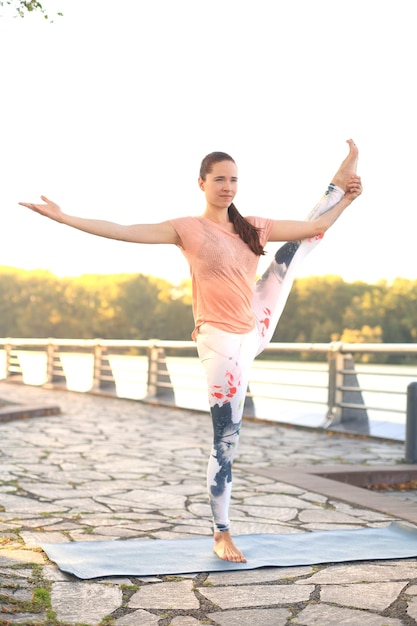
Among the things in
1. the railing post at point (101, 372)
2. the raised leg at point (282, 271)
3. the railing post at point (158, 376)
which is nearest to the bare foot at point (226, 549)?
the raised leg at point (282, 271)

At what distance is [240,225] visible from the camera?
4.00 metres

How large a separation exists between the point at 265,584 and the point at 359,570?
51 cm

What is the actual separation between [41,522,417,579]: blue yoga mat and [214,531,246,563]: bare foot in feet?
0.12

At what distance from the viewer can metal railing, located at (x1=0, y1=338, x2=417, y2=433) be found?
34.0 ft

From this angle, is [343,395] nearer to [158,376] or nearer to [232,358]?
[158,376]

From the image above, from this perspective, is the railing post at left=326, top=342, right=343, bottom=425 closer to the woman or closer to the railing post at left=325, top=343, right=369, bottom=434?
the railing post at left=325, top=343, right=369, bottom=434

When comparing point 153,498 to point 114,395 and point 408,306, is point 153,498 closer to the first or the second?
point 114,395

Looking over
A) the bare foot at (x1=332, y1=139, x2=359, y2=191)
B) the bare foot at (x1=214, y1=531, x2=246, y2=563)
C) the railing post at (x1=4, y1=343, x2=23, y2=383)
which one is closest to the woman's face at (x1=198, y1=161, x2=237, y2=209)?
the bare foot at (x1=332, y1=139, x2=359, y2=191)

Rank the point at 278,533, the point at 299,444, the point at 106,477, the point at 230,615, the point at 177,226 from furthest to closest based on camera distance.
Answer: the point at 299,444, the point at 106,477, the point at 278,533, the point at 177,226, the point at 230,615

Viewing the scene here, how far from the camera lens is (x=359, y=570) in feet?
13.0

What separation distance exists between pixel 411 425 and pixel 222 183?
4168 mm

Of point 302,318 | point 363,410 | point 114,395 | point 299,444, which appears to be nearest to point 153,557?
point 299,444

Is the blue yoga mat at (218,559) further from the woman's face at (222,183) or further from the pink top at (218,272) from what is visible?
the woman's face at (222,183)

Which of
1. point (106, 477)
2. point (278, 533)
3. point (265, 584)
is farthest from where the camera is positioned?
point (106, 477)
